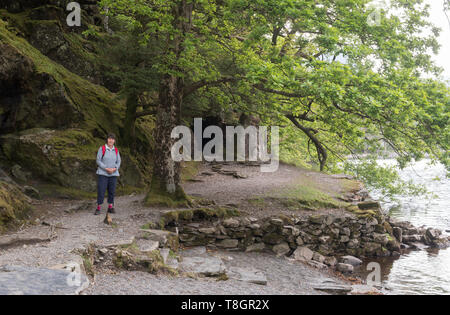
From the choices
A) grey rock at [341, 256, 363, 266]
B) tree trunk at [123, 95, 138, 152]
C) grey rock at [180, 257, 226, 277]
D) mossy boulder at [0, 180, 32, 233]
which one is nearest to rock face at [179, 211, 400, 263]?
grey rock at [341, 256, 363, 266]

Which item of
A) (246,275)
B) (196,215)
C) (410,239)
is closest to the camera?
(246,275)

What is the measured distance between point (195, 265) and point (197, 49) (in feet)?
28.0

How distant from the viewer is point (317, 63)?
11.0 meters

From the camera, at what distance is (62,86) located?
14688mm

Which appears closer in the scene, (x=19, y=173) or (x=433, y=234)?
(x=19, y=173)

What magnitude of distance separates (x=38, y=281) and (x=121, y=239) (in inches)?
131

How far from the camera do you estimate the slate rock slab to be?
5109mm

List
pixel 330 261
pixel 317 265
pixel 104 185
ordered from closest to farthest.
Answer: pixel 104 185
pixel 317 265
pixel 330 261

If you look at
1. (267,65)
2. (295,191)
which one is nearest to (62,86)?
(267,65)

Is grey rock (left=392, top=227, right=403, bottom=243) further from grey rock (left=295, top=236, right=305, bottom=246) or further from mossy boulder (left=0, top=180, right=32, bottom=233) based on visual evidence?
mossy boulder (left=0, top=180, right=32, bottom=233)

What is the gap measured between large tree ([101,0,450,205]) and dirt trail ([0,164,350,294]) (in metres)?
2.72

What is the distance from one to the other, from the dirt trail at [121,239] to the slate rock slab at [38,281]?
12.3 inches

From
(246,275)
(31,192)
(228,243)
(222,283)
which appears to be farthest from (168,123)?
(222,283)

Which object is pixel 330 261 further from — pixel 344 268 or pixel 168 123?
pixel 168 123
